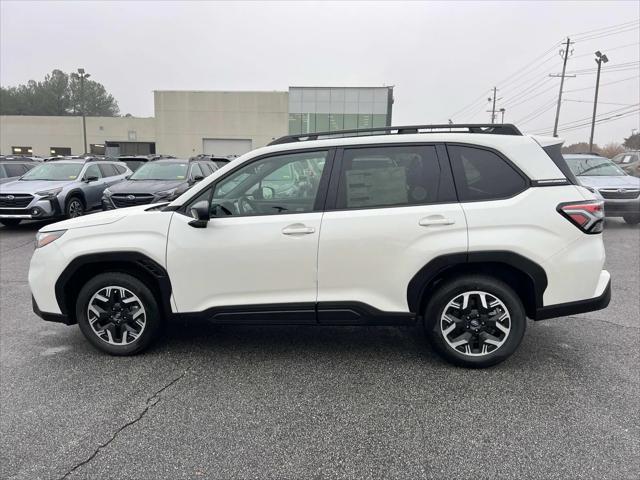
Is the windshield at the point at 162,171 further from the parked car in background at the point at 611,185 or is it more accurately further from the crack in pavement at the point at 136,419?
the parked car in background at the point at 611,185

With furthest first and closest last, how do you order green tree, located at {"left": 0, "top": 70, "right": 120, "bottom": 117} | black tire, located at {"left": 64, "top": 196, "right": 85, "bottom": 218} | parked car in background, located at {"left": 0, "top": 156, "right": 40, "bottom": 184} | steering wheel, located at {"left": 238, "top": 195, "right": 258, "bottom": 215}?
green tree, located at {"left": 0, "top": 70, "right": 120, "bottom": 117} < parked car in background, located at {"left": 0, "top": 156, "right": 40, "bottom": 184} < black tire, located at {"left": 64, "top": 196, "right": 85, "bottom": 218} < steering wheel, located at {"left": 238, "top": 195, "right": 258, "bottom": 215}

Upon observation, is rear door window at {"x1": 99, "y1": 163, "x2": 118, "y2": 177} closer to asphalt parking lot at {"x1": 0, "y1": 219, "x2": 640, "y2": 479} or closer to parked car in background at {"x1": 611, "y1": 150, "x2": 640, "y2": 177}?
asphalt parking lot at {"x1": 0, "y1": 219, "x2": 640, "y2": 479}

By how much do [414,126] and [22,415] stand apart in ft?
11.8

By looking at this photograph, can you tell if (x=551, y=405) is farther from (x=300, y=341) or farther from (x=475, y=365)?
(x=300, y=341)

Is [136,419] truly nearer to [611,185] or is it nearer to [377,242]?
[377,242]

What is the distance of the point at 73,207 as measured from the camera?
11.2 meters

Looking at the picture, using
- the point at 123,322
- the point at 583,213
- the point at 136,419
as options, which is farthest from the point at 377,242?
the point at 123,322

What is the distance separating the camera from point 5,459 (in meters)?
2.62

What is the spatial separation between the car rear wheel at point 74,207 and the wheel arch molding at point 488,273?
10.1m

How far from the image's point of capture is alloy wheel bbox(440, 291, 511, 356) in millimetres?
3484

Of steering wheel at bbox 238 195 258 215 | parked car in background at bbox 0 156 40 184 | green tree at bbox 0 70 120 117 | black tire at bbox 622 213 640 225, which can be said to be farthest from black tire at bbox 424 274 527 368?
green tree at bbox 0 70 120 117

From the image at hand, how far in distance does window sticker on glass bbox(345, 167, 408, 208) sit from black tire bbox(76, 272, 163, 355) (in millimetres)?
1853

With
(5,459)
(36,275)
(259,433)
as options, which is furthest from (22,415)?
(259,433)

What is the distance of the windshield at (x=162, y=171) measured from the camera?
449 inches
